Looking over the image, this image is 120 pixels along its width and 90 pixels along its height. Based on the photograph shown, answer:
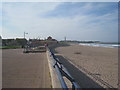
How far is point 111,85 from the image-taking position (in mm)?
6566

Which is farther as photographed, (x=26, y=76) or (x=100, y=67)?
(x=100, y=67)

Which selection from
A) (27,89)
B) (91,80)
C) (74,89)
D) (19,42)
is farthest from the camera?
(19,42)

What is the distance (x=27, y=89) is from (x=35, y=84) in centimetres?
68

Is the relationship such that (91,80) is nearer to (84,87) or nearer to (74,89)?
(84,87)

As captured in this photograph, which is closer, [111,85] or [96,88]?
[96,88]

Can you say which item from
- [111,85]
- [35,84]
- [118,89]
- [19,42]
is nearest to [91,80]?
[111,85]

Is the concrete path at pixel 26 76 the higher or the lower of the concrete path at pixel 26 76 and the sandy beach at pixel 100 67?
the higher

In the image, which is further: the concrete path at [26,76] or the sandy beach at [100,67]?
the sandy beach at [100,67]

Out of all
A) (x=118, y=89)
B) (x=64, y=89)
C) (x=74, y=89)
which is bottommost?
(x=118, y=89)

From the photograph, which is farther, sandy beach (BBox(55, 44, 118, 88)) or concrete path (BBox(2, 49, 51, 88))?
sandy beach (BBox(55, 44, 118, 88))

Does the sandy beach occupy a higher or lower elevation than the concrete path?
lower

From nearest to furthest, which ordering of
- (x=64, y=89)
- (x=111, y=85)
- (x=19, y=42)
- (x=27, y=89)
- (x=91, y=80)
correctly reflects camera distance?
(x=64, y=89) < (x=27, y=89) < (x=111, y=85) < (x=91, y=80) < (x=19, y=42)

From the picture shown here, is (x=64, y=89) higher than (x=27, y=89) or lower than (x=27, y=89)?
higher

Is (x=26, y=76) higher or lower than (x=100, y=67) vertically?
higher
